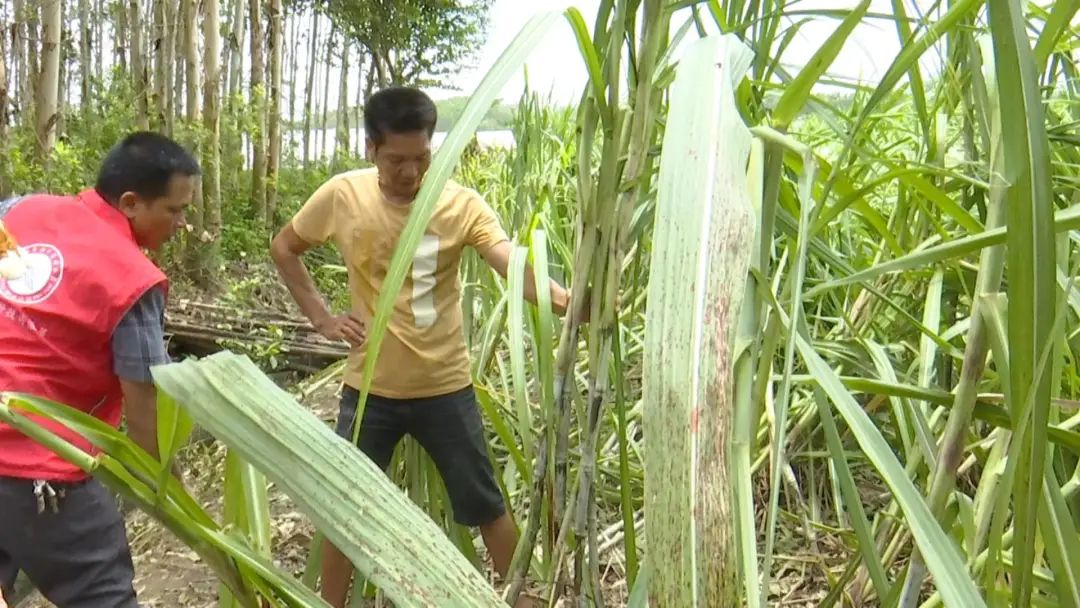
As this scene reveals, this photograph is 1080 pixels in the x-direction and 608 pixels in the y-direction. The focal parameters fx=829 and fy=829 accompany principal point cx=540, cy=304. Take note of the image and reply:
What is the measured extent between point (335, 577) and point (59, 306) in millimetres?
717

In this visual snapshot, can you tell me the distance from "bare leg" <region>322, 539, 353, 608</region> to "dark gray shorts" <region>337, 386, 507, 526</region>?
0.69 ft

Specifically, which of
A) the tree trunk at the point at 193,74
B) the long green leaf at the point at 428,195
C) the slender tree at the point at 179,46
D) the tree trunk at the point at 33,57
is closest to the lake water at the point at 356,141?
the long green leaf at the point at 428,195

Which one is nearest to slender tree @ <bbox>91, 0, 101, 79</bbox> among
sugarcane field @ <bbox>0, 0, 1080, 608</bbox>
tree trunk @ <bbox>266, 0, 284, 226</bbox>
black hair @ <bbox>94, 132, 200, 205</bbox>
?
tree trunk @ <bbox>266, 0, 284, 226</bbox>

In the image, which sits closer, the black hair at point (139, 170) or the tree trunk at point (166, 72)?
the black hair at point (139, 170)

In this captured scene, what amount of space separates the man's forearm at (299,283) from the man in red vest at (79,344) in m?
0.30

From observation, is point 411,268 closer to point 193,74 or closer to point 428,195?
point 428,195

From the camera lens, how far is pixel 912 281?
936 mm

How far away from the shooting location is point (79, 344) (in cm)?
124

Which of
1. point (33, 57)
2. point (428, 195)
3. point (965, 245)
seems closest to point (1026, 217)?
point (965, 245)

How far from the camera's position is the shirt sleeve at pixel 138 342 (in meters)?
1.22

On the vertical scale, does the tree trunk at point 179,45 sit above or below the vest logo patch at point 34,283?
above

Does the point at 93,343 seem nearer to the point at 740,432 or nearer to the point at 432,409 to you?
the point at 432,409

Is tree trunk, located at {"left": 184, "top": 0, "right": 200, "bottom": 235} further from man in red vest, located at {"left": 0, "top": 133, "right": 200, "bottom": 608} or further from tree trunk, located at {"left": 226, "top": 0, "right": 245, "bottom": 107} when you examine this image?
man in red vest, located at {"left": 0, "top": 133, "right": 200, "bottom": 608}

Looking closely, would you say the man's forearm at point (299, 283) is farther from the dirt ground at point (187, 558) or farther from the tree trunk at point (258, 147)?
the tree trunk at point (258, 147)
